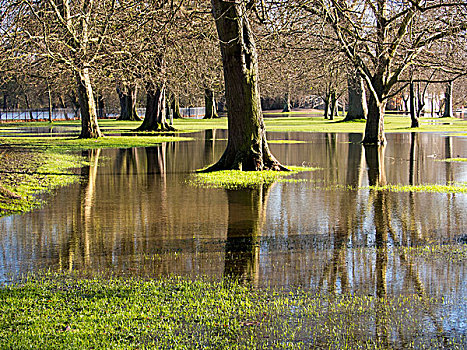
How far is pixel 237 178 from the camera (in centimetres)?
1584

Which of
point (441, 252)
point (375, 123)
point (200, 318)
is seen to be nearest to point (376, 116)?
point (375, 123)

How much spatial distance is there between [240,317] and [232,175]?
36.1ft

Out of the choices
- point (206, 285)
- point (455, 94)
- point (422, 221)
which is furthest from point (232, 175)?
point (455, 94)

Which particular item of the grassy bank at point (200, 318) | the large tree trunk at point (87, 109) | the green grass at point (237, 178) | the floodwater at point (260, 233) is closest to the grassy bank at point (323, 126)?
the large tree trunk at point (87, 109)

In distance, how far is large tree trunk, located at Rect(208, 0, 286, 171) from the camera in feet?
55.8

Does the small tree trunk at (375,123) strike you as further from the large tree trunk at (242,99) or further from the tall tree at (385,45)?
the large tree trunk at (242,99)

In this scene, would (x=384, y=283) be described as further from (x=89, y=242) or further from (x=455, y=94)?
(x=455, y=94)

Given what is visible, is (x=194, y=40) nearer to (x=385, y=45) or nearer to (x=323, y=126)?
(x=385, y=45)

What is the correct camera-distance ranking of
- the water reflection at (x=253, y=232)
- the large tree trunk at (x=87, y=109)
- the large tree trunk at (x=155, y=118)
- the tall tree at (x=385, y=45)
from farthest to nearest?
the large tree trunk at (x=155, y=118)
the large tree trunk at (x=87, y=109)
the tall tree at (x=385, y=45)
the water reflection at (x=253, y=232)

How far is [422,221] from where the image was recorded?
10094 mm

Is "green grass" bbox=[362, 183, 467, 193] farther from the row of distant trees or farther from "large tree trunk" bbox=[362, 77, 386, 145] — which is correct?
"large tree trunk" bbox=[362, 77, 386, 145]

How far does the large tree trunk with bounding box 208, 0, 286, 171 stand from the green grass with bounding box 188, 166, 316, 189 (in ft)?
1.83

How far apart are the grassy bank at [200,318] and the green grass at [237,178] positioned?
27.1ft

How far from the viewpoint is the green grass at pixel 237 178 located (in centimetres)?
1487
